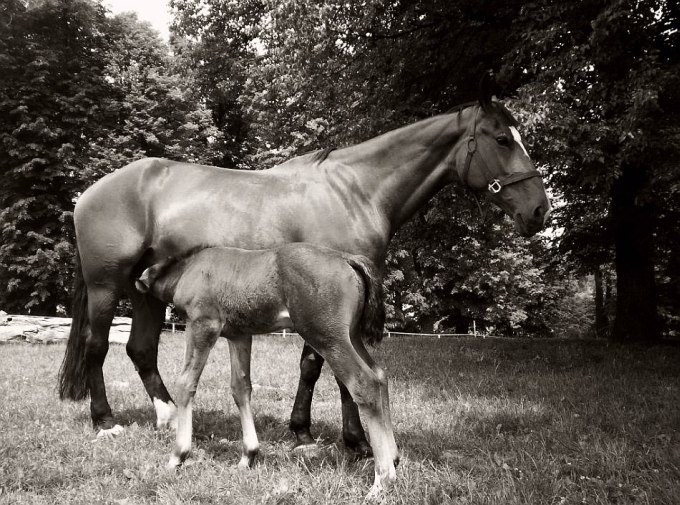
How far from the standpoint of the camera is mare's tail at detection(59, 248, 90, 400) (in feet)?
21.3

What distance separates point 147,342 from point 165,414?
Result: 2.88 feet

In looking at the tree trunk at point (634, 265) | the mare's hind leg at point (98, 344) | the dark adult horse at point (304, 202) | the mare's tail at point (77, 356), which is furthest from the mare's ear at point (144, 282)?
the tree trunk at point (634, 265)

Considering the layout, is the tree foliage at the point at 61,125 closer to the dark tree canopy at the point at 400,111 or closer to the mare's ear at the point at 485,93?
the dark tree canopy at the point at 400,111

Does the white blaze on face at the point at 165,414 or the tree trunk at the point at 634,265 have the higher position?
the tree trunk at the point at 634,265

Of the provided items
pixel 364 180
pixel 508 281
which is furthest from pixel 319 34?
pixel 508 281

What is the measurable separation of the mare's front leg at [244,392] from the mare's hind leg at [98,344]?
1763mm

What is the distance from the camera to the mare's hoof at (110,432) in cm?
539

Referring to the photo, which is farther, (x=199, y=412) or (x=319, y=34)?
(x=319, y=34)

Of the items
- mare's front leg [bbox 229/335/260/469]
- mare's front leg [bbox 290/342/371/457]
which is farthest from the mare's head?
mare's front leg [bbox 229/335/260/469]

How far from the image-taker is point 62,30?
85.5ft

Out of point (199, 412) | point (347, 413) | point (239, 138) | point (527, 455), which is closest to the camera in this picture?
point (527, 455)

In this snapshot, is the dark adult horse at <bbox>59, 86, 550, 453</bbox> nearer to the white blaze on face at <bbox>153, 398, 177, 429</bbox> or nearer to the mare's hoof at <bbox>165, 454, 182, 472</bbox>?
the white blaze on face at <bbox>153, 398, 177, 429</bbox>

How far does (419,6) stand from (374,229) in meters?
8.44

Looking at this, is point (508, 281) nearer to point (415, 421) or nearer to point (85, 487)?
point (415, 421)
